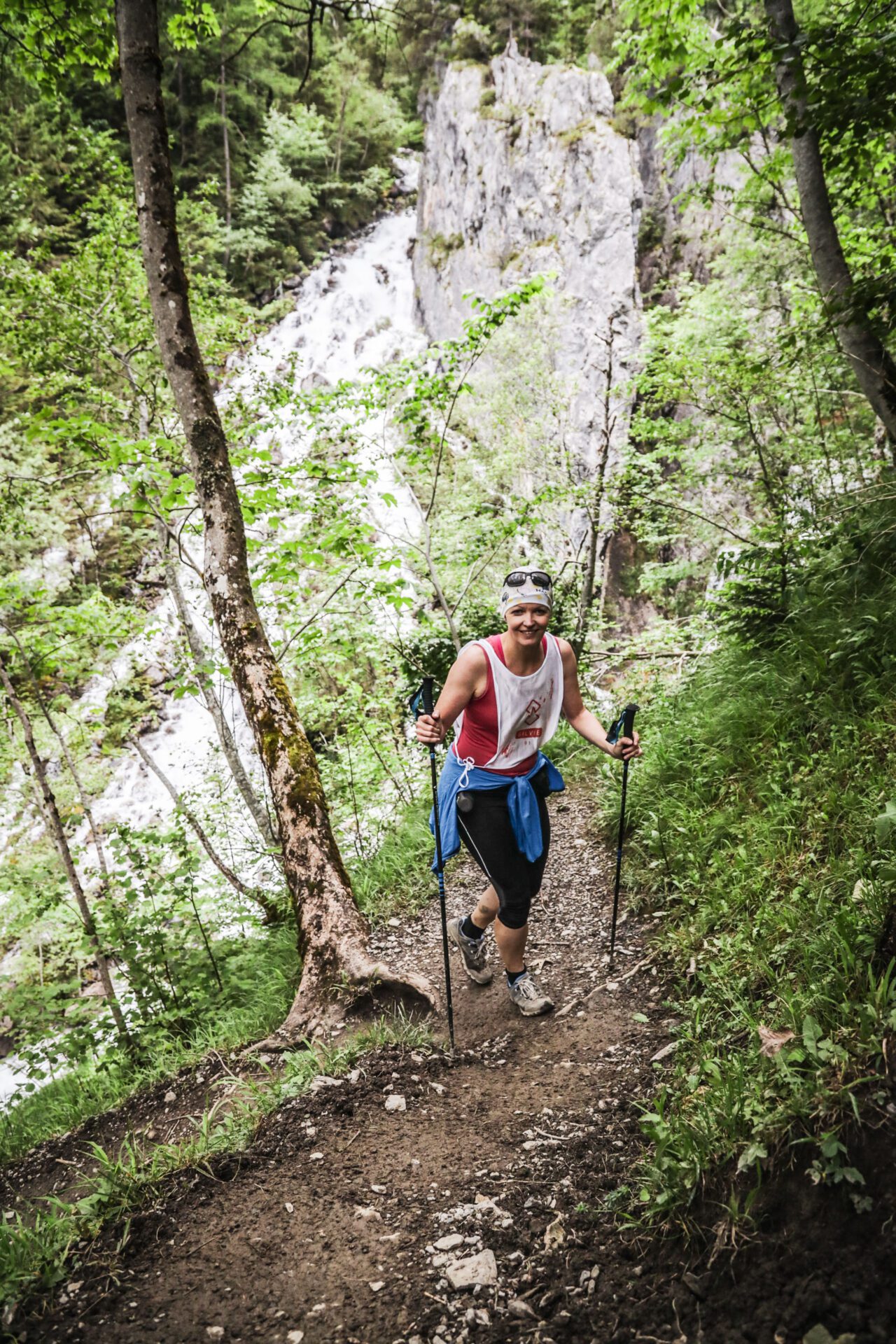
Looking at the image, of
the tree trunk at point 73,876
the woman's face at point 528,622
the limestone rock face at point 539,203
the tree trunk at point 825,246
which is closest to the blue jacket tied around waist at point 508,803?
the woman's face at point 528,622

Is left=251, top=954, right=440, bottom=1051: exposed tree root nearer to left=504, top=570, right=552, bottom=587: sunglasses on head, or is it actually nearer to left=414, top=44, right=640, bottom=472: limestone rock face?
left=504, top=570, right=552, bottom=587: sunglasses on head

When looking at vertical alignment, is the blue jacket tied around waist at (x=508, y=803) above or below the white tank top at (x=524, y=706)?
below

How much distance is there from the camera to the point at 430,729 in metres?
3.30

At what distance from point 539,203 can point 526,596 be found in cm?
3192

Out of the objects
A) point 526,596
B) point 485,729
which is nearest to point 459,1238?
point 485,729

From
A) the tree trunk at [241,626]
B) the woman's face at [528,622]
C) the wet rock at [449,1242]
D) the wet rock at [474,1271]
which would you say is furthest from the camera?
the tree trunk at [241,626]

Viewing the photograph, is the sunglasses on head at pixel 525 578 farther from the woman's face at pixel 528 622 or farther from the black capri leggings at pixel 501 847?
the black capri leggings at pixel 501 847

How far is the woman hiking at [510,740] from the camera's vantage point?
10.9ft

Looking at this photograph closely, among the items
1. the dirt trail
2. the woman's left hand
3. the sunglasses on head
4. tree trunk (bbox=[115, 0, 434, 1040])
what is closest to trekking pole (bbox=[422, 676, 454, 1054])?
the dirt trail

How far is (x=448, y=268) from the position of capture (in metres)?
30.8

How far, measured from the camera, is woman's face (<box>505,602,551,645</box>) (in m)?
3.25

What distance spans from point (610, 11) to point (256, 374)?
1281 inches

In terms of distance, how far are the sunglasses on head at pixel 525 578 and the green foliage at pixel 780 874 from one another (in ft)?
6.16

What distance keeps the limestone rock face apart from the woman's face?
20930 mm
